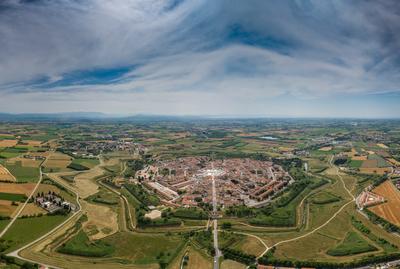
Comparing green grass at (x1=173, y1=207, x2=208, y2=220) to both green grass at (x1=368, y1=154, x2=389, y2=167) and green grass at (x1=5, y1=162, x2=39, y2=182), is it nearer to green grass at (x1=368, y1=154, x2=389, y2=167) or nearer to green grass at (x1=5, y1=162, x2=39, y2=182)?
green grass at (x1=5, y1=162, x2=39, y2=182)

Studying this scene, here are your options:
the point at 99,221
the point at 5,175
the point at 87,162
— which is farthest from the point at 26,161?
the point at 99,221

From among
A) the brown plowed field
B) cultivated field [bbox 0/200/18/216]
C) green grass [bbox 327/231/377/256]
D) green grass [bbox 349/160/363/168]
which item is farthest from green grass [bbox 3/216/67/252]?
green grass [bbox 349/160/363/168]

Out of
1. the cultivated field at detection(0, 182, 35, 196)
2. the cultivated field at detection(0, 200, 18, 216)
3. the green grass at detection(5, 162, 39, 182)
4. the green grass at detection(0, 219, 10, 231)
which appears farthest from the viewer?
the green grass at detection(5, 162, 39, 182)

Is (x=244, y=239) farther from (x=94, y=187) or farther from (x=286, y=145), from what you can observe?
(x=286, y=145)

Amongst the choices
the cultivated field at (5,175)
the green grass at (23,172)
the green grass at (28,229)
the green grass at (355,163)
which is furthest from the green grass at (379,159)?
the cultivated field at (5,175)

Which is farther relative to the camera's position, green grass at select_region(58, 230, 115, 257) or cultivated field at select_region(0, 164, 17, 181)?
cultivated field at select_region(0, 164, 17, 181)

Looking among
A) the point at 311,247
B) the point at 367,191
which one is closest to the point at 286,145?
the point at 367,191
